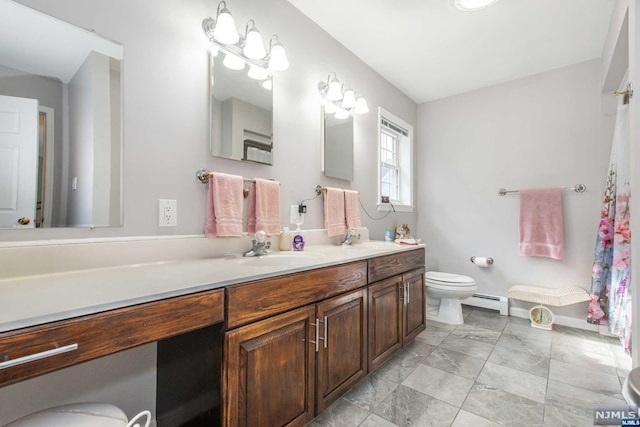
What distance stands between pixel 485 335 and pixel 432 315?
488mm

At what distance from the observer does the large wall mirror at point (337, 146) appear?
213 cm

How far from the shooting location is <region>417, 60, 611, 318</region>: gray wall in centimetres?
254

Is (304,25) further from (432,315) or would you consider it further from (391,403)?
(432,315)

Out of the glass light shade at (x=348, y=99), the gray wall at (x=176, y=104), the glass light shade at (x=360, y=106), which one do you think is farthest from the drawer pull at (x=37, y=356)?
the glass light shade at (x=360, y=106)

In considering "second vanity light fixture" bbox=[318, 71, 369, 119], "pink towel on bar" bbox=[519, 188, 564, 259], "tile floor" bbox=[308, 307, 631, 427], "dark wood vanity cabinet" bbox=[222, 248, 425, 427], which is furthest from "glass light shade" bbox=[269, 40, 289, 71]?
"pink towel on bar" bbox=[519, 188, 564, 259]

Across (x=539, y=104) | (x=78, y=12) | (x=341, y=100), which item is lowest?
(x=78, y=12)

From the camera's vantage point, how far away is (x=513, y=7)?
1884 mm

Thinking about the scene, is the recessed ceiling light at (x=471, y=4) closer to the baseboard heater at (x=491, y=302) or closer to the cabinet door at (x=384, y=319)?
the cabinet door at (x=384, y=319)

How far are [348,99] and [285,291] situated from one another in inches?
66.7

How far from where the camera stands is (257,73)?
5.41ft

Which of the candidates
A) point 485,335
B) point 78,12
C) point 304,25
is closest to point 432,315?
point 485,335

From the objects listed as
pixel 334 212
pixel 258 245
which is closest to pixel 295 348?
pixel 258 245

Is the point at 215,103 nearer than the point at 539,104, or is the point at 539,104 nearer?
the point at 215,103

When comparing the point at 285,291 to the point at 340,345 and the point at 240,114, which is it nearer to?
the point at 340,345
